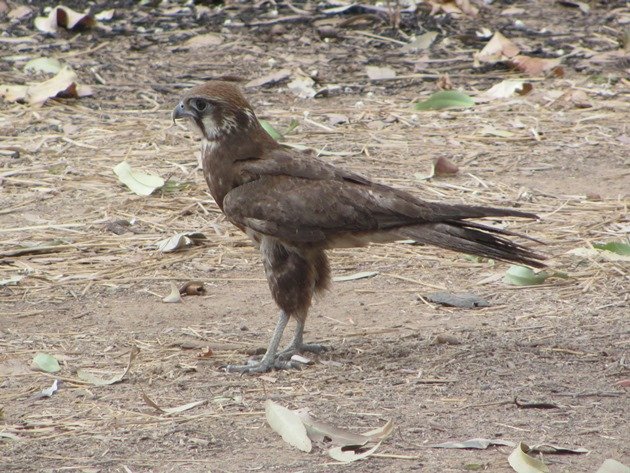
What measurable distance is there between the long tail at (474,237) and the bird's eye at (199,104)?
1232mm

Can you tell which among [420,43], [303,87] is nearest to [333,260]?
[303,87]

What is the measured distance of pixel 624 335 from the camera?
550cm

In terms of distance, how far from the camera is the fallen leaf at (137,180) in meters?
7.80

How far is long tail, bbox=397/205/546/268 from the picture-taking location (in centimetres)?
522

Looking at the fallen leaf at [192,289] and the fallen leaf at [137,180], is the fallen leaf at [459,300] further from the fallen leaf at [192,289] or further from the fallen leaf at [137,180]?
the fallen leaf at [137,180]

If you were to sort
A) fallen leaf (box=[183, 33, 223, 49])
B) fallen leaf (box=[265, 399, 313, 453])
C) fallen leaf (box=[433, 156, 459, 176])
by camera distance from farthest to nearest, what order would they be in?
fallen leaf (box=[183, 33, 223, 49]) < fallen leaf (box=[433, 156, 459, 176]) < fallen leaf (box=[265, 399, 313, 453])

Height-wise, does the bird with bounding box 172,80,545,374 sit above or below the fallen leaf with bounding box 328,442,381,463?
above

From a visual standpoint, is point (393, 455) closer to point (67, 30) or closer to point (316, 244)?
point (316, 244)

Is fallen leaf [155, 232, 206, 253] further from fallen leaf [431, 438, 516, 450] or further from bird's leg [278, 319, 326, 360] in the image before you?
fallen leaf [431, 438, 516, 450]

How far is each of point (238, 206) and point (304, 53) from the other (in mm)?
5536

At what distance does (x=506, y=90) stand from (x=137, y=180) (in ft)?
11.8

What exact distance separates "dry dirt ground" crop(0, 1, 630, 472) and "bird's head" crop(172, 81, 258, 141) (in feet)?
3.34

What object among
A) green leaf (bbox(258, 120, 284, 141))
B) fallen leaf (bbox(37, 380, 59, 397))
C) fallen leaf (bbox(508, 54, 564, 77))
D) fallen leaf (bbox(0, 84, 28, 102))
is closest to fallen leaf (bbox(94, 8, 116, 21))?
fallen leaf (bbox(0, 84, 28, 102))

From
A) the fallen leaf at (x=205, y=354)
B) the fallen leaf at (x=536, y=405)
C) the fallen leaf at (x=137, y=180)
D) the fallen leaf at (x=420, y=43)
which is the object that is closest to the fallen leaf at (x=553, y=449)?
the fallen leaf at (x=536, y=405)
